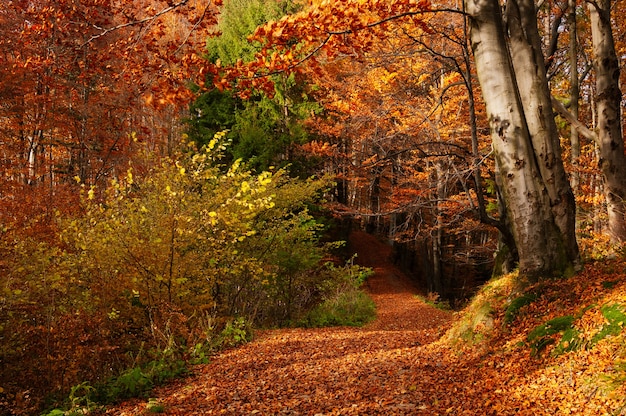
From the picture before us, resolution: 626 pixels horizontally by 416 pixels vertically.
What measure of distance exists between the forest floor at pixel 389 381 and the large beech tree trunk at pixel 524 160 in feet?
2.49

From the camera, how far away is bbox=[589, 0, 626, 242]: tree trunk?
6844 mm

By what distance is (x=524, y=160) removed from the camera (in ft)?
16.1

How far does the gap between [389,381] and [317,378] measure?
0.86 metres

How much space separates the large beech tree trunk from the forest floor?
760 mm

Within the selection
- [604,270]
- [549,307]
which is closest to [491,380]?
[549,307]

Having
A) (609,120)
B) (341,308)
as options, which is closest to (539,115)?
(609,120)

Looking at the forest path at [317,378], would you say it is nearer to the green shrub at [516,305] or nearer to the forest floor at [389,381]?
the forest floor at [389,381]

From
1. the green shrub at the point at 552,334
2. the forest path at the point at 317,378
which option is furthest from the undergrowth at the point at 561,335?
the forest path at the point at 317,378

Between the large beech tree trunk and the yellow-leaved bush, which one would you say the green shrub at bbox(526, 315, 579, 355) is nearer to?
the large beech tree trunk

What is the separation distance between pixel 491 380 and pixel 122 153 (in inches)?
581

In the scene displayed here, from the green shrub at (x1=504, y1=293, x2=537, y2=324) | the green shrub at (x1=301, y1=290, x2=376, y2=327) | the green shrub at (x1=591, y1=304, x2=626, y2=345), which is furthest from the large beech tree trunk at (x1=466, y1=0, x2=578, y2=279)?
the green shrub at (x1=301, y1=290, x2=376, y2=327)

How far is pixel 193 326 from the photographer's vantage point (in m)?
6.95

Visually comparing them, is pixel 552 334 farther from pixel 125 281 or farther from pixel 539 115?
pixel 125 281

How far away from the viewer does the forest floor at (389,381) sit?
327 cm
